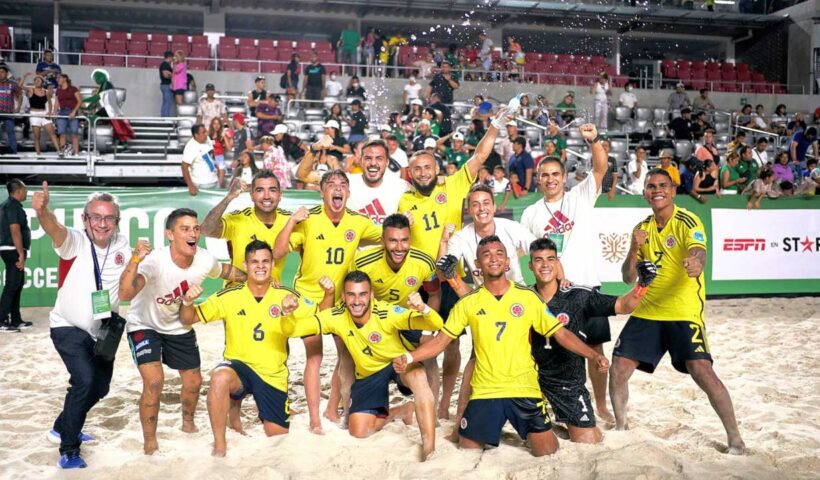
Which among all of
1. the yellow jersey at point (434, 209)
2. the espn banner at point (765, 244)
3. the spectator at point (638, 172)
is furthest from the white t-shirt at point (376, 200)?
the spectator at point (638, 172)

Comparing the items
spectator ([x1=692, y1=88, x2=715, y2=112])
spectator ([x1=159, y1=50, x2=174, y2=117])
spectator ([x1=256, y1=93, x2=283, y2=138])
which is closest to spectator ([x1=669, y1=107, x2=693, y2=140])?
spectator ([x1=692, y1=88, x2=715, y2=112])

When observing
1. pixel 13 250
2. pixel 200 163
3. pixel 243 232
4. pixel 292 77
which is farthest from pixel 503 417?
pixel 292 77

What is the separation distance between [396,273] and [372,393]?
0.98 m

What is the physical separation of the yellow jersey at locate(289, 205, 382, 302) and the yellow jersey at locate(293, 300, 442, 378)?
582 mm

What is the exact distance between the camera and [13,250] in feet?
31.6

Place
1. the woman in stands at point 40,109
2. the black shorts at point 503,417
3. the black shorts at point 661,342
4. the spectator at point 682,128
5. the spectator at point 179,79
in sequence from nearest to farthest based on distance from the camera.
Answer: the black shorts at point 503,417
the black shorts at point 661,342
the woman in stands at point 40,109
the spectator at point 179,79
the spectator at point 682,128

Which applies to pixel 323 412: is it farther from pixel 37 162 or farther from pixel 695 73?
pixel 695 73

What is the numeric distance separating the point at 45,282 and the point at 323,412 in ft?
20.9

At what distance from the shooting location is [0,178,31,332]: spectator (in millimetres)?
9547

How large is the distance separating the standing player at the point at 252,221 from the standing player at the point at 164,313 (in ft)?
1.74

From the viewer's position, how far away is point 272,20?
27.6 metres

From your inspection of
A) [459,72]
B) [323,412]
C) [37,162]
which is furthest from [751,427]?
[459,72]

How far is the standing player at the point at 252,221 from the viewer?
6250 millimetres

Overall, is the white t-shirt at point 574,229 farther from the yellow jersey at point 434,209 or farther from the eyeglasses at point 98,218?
the eyeglasses at point 98,218
